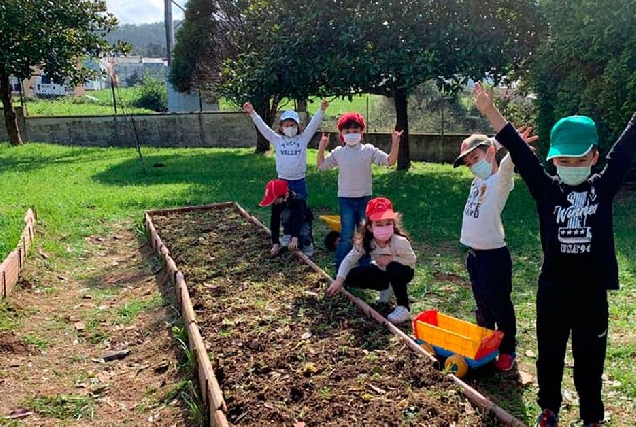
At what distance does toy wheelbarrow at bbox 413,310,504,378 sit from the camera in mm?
3785

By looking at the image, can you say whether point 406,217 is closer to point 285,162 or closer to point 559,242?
point 285,162

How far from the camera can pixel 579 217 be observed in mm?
2949

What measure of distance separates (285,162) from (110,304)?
2.39 meters

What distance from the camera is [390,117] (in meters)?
20.7

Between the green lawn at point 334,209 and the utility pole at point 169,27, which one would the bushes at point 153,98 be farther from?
the green lawn at point 334,209

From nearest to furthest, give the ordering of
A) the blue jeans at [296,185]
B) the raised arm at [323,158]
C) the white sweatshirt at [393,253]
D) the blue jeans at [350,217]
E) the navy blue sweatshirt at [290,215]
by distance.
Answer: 1. the white sweatshirt at [393,253]
2. the raised arm at [323,158]
3. the blue jeans at [350,217]
4. the navy blue sweatshirt at [290,215]
5. the blue jeans at [296,185]

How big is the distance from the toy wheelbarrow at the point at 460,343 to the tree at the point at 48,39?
53.1 feet

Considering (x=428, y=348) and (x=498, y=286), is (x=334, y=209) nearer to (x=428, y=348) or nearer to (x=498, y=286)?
(x=428, y=348)

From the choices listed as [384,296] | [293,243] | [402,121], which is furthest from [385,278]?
[402,121]

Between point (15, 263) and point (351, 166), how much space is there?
11.6 ft

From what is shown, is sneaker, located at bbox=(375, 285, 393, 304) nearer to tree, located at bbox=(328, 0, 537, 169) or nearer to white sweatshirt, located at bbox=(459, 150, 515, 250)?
white sweatshirt, located at bbox=(459, 150, 515, 250)

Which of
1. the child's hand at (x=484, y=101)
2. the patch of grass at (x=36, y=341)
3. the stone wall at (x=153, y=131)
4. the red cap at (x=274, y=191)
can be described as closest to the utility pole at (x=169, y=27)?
the stone wall at (x=153, y=131)

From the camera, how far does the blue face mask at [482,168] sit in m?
3.85

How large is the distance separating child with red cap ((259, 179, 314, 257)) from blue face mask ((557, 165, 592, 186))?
3711 mm
